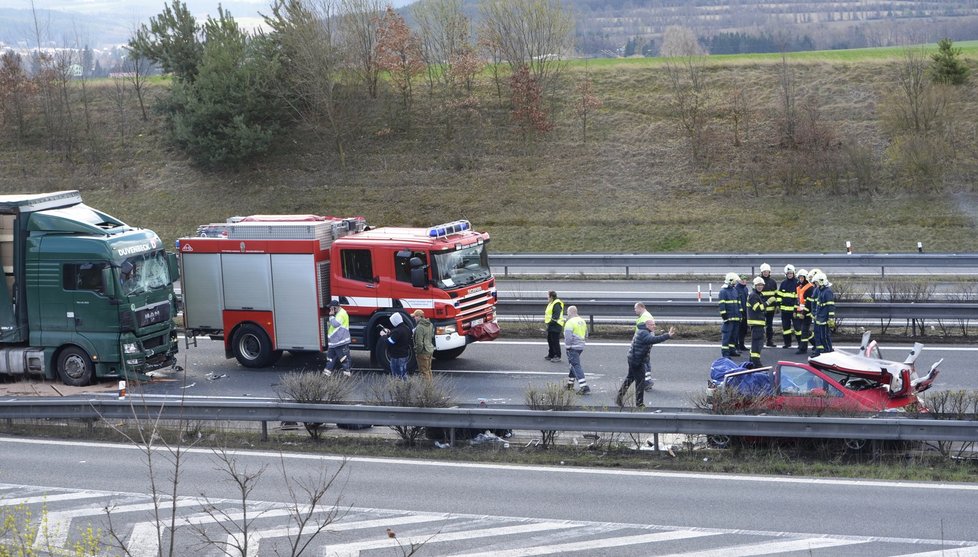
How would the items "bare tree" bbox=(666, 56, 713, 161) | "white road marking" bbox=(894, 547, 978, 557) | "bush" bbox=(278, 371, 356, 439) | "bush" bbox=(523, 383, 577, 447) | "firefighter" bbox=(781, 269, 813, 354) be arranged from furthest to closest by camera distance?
"bare tree" bbox=(666, 56, 713, 161)
"firefighter" bbox=(781, 269, 813, 354)
"bush" bbox=(278, 371, 356, 439)
"bush" bbox=(523, 383, 577, 447)
"white road marking" bbox=(894, 547, 978, 557)

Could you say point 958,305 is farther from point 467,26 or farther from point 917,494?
Answer: point 467,26

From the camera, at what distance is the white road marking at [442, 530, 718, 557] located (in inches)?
360

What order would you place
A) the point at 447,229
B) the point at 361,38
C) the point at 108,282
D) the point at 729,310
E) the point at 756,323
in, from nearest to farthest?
the point at 756,323 → the point at 108,282 → the point at 729,310 → the point at 447,229 → the point at 361,38

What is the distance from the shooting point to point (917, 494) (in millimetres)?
10367

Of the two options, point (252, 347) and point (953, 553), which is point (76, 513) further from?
point (953, 553)

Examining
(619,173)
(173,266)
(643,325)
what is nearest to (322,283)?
(173,266)

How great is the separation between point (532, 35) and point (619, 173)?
7.95 m

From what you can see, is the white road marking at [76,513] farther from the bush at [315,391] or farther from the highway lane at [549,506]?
the bush at [315,391]

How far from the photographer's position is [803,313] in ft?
56.7

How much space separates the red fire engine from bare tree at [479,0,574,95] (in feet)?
78.3

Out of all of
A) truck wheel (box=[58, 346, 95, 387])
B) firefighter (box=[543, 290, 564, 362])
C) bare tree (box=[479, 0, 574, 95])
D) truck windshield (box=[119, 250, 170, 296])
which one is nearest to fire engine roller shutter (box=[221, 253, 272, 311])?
truck windshield (box=[119, 250, 170, 296])

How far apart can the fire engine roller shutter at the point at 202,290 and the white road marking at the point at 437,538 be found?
950 cm

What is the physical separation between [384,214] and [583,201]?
7.17 meters

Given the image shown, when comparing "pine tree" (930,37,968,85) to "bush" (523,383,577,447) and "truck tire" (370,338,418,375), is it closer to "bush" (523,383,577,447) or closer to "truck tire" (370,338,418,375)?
"truck tire" (370,338,418,375)
